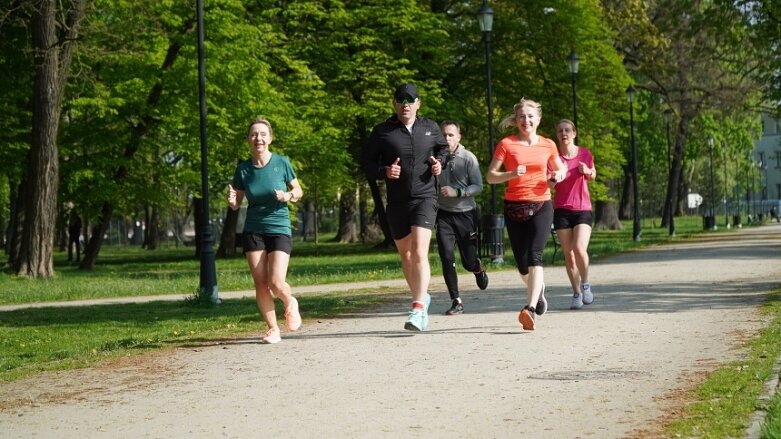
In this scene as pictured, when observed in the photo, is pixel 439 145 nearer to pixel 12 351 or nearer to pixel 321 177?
pixel 12 351

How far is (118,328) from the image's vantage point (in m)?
15.7

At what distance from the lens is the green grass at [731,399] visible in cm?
676

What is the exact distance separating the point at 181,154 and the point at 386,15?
9.67 metres

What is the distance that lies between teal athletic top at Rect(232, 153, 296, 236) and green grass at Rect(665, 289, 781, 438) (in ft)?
13.2

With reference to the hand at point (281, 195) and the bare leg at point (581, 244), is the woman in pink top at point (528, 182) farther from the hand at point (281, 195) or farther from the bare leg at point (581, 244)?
the hand at point (281, 195)

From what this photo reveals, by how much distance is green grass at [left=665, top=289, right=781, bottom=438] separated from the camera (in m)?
6.76

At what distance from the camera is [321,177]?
140ft

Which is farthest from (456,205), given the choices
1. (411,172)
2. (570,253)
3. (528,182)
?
(411,172)

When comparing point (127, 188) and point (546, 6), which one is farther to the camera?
point (546, 6)

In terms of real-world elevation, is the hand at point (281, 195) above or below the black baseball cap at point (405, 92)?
below

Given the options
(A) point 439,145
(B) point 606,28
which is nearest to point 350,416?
(A) point 439,145

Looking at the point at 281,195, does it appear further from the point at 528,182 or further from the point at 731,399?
the point at 731,399

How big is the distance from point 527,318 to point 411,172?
1.62 metres

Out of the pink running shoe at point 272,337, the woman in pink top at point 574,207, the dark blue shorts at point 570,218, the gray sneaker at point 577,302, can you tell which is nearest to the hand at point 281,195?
the pink running shoe at point 272,337
